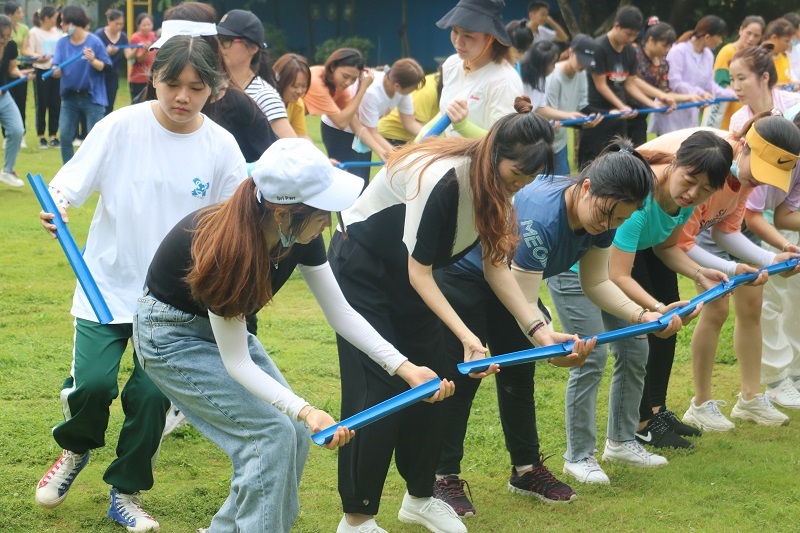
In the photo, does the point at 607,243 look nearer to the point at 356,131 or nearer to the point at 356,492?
the point at 356,492

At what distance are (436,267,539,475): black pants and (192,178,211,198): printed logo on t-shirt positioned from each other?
1027 millimetres

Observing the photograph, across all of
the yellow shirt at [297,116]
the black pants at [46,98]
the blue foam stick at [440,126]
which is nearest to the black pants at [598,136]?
the yellow shirt at [297,116]

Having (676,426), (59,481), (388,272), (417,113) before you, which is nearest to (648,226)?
(388,272)

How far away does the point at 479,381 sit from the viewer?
14.1 feet

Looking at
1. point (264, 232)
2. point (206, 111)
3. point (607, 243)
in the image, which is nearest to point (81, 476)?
point (206, 111)

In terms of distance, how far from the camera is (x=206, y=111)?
16.0 ft

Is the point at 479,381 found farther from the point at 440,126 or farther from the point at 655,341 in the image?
the point at 440,126

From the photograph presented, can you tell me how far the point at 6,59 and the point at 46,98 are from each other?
9.65 feet

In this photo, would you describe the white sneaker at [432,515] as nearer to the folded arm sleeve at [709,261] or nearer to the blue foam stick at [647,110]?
the folded arm sleeve at [709,261]

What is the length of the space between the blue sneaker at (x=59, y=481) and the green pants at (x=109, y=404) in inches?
4.0

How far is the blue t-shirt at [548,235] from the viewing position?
3.90m

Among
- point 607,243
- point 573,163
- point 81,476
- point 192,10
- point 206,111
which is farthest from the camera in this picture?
point 573,163

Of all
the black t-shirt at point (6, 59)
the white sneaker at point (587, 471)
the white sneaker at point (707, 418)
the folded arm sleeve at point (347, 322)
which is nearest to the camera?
the folded arm sleeve at point (347, 322)

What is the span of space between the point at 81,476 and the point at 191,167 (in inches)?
63.9
